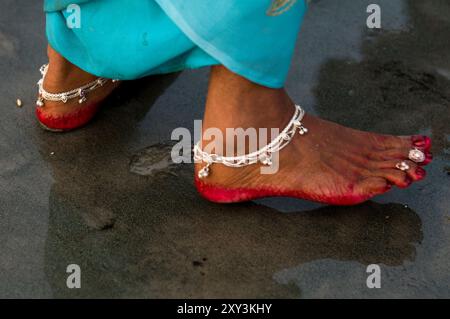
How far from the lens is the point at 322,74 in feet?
6.74

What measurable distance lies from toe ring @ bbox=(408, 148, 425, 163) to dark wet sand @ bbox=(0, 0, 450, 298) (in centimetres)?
13

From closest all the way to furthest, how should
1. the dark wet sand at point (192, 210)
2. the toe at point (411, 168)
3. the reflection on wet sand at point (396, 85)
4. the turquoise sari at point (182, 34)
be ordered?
1. the turquoise sari at point (182, 34)
2. the dark wet sand at point (192, 210)
3. the toe at point (411, 168)
4. the reflection on wet sand at point (396, 85)

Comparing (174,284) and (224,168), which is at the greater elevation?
(224,168)

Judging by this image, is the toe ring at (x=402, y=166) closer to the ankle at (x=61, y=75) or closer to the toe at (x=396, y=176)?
the toe at (x=396, y=176)

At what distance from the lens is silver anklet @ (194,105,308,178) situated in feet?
5.03

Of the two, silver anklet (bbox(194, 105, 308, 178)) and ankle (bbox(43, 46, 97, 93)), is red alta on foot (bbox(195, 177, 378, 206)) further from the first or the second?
ankle (bbox(43, 46, 97, 93))

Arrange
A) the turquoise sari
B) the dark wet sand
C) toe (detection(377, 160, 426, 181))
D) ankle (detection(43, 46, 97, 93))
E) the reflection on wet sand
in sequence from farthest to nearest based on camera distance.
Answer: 1. the reflection on wet sand
2. ankle (detection(43, 46, 97, 93))
3. toe (detection(377, 160, 426, 181))
4. the dark wet sand
5. the turquoise sari

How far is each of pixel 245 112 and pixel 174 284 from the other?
18.9 inches

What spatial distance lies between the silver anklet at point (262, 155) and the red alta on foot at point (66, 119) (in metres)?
0.50

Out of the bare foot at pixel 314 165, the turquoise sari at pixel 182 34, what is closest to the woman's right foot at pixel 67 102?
the turquoise sari at pixel 182 34

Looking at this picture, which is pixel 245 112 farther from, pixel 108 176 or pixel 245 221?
pixel 108 176

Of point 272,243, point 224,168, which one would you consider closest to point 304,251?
point 272,243

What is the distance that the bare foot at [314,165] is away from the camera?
1.50 m

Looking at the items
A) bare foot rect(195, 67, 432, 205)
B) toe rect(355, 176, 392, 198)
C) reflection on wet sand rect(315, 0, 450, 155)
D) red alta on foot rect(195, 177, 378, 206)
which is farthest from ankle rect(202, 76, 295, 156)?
reflection on wet sand rect(315, 0, 450, 155)
